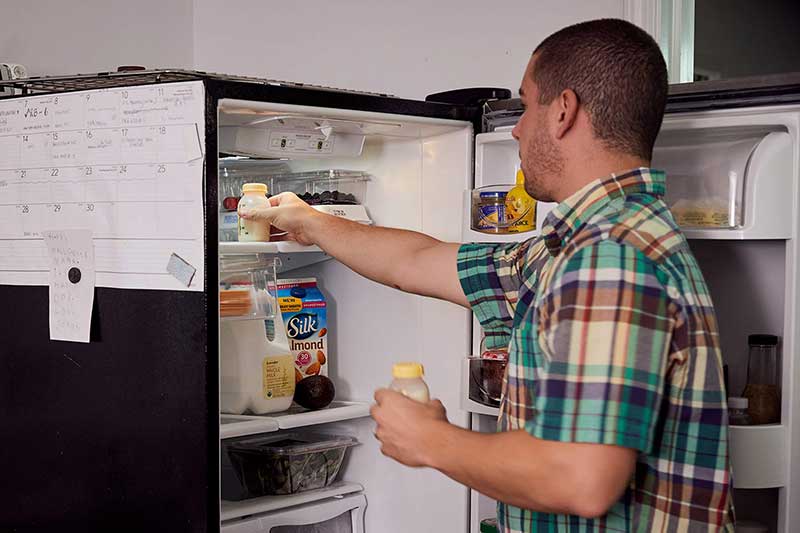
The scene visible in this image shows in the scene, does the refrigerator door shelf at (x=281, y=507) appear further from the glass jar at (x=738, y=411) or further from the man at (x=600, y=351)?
the glass jar at (x=738, y=411)

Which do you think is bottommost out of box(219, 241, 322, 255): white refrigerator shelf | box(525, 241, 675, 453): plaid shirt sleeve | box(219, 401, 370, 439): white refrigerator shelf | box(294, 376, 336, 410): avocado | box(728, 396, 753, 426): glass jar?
→ box(219, 401, 370, 439): white refrigerator shelf

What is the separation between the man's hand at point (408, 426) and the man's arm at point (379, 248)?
475 millimetres

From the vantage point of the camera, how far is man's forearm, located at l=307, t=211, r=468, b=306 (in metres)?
1.76

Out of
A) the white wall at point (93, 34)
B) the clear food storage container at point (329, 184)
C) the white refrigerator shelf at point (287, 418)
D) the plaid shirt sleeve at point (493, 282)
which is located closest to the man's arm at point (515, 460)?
the plaid shirt sleeve at point (493, 282)

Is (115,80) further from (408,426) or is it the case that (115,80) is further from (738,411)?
(738,411)

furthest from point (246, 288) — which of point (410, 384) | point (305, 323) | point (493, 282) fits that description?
point (410, 384)

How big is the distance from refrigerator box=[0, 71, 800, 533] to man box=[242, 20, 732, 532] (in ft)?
1.38

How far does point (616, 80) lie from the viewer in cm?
130

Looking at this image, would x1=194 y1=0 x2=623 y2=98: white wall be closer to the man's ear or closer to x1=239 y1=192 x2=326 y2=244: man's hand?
x1=239 y1=192 x2=326 y2=244: man's hand

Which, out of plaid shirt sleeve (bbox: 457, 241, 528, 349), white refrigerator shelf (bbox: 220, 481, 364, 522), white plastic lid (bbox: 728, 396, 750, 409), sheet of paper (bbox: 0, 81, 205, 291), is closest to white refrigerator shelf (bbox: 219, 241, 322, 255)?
sheet of paper (bbox: 0, 81, 205, 291)

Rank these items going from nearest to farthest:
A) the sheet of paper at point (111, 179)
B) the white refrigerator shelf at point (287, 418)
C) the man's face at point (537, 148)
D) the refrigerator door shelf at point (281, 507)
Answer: the man's face at point (537, 148)
the sheet of paper at point (111, 179)
the white refrigerator shelf at point (287, 418)
the refrigerator door shelf at point (281, 507)

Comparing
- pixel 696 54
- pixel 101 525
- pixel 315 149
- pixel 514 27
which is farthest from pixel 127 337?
pixel 696 54

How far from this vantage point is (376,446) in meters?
2.24

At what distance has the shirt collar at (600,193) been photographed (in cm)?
131
